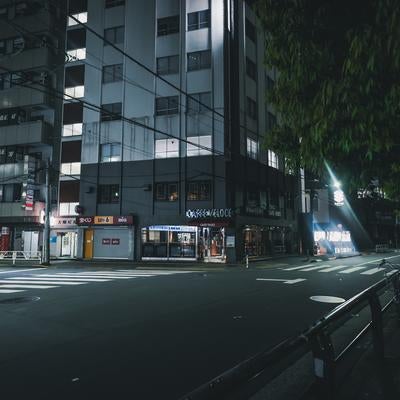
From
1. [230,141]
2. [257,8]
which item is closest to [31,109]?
[230,141]

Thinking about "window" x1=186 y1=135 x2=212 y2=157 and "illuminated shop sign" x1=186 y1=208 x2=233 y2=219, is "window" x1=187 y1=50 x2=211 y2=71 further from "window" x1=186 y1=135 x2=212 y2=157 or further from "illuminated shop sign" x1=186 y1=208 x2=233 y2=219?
"illuminated shop sign" x1=186 y1=208 x2=233 y2=219

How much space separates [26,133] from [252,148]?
20244 mm

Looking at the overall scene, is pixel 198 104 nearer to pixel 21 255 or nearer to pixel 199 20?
pixel 199 20

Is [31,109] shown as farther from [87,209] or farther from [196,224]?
[196,224]

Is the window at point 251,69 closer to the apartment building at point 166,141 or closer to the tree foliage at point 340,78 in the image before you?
the apartment building at point 166,141

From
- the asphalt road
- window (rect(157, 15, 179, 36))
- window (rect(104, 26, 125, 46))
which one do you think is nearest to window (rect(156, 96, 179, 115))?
window (rect(157, 15, 179, 36))

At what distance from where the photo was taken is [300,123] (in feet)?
17.9

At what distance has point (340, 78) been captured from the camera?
460cm

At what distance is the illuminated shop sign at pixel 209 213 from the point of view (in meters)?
27.1

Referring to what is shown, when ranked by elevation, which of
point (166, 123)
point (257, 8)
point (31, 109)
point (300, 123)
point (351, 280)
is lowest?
point (351, 280)

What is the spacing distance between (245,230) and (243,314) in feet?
71.7

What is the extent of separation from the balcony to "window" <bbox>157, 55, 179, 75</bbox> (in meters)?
11.5

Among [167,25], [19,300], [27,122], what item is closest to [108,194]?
[27,122]

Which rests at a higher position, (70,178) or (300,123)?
(70,178)
